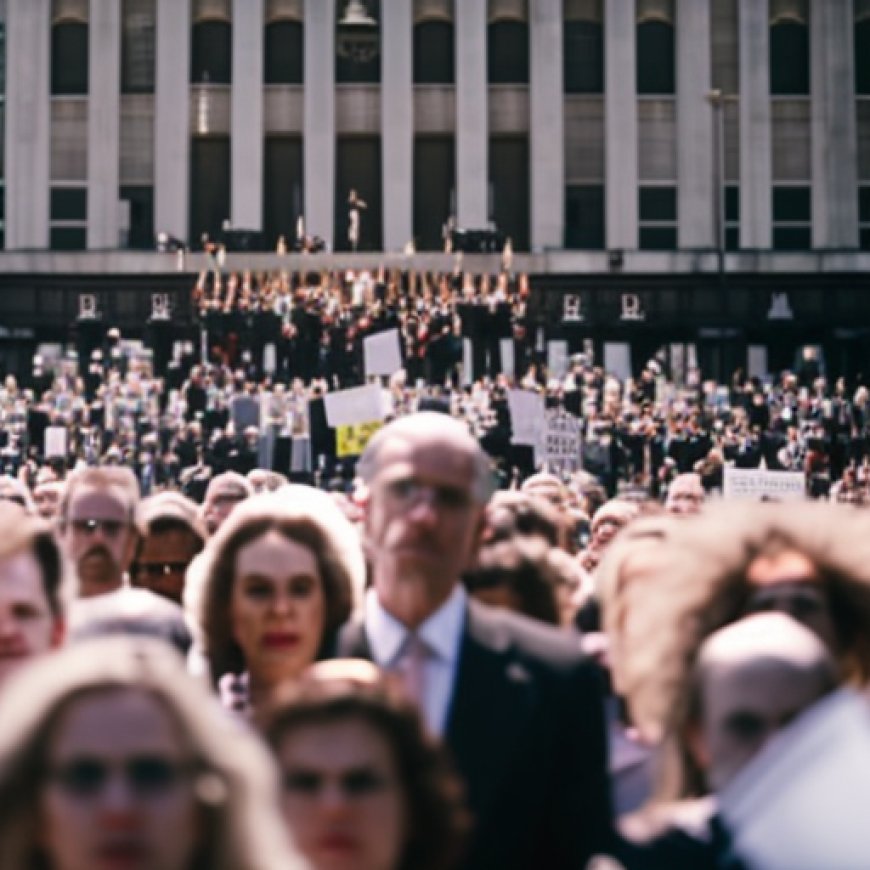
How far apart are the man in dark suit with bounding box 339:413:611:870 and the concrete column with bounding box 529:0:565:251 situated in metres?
43.4

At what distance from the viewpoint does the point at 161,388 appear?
32.2m

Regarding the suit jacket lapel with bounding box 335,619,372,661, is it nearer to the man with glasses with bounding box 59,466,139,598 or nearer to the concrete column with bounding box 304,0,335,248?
the man with glasses with bounding box 59,466,139,598

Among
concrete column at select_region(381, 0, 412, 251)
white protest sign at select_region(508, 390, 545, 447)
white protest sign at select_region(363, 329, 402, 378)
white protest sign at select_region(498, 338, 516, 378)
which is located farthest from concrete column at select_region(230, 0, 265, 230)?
white protest sign at select_region(508, 390, 545, 447)

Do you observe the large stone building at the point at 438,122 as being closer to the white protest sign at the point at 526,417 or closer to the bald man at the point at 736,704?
the white protest sign at the point at 526,417

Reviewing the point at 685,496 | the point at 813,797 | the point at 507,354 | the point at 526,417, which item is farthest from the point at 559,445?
the point at 813,797

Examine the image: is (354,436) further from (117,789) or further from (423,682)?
(117,789)

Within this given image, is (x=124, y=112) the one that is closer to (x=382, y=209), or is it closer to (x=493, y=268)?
(x=382, y=209)

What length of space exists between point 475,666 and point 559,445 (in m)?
16.0

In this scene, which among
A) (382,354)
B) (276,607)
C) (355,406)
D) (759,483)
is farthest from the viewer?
(382,354)

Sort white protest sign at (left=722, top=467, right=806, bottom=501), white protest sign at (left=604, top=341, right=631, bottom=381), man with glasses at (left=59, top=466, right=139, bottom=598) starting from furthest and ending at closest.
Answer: white protest sign at (left=604, top=341, right=631, bottom=381) → white protest sign at (left=722, top=467, right=806, bottom=501) → man with glasses at (left=59, top=466, right=139, bottom=598)

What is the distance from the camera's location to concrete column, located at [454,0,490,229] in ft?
164

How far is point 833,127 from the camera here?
164ft

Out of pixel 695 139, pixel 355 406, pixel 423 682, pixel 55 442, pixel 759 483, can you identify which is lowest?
pixel 423 682

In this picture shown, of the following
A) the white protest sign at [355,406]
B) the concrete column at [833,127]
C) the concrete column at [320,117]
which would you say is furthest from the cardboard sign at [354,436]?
the concrete column at [833,127]
